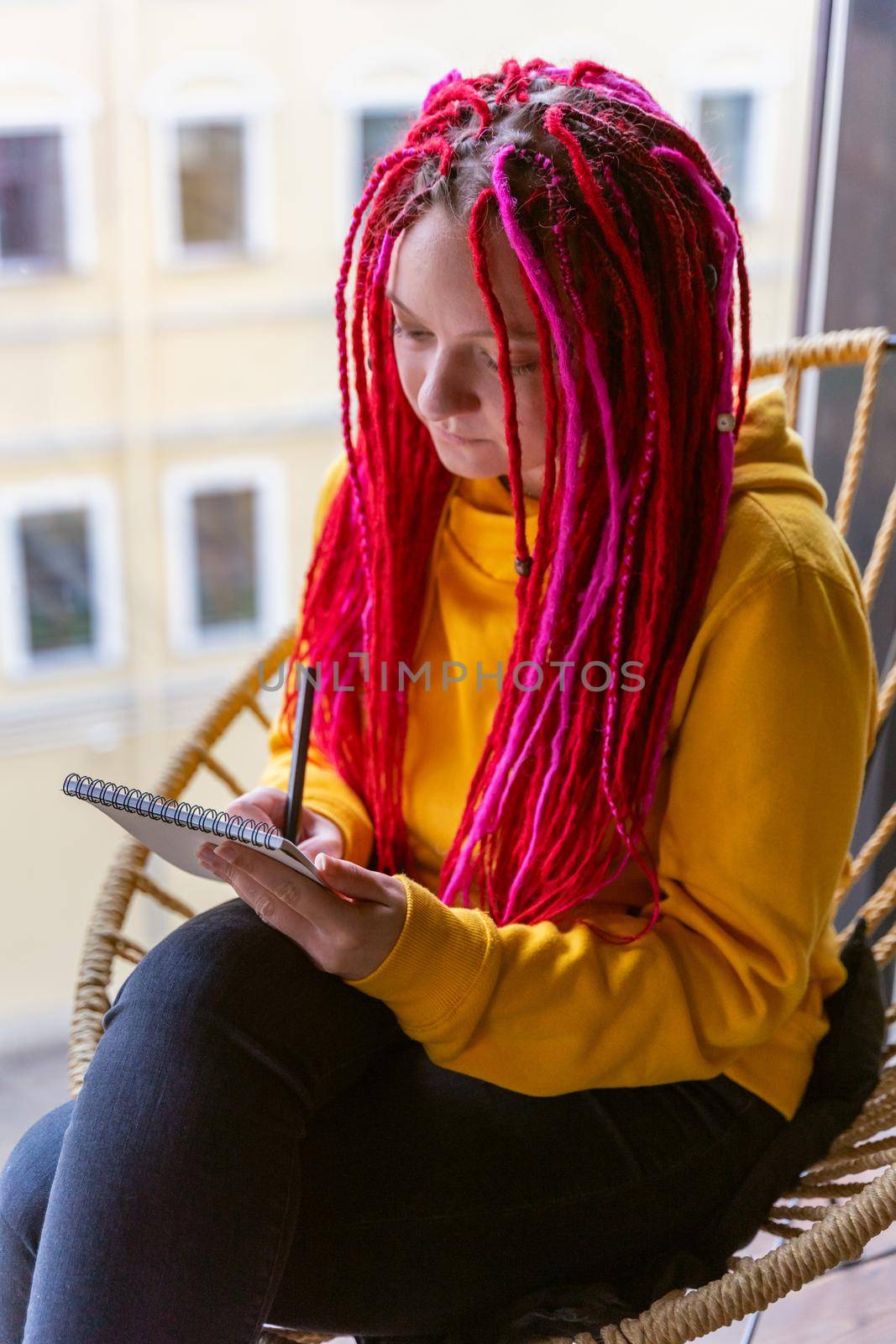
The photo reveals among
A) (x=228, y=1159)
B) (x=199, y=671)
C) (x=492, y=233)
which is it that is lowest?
(x=199, y=671)

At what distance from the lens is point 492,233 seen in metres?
0.71

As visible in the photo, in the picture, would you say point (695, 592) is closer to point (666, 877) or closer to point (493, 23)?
point (666, 877)

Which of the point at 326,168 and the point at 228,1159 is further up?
the point at 326,168

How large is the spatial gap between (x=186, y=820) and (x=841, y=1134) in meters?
0.46

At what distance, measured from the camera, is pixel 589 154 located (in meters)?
0.70

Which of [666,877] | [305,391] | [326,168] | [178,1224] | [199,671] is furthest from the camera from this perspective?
[199,671]

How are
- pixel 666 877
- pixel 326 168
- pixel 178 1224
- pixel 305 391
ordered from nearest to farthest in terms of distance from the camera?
pixel 178 1224 → pixel 666 877 → pixel 326 168 → pixel 305 391

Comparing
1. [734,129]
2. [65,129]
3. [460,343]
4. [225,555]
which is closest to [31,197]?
[65,129]

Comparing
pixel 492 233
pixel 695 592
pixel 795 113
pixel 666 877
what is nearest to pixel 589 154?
pixel 492 233

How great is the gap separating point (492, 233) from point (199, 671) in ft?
4.20

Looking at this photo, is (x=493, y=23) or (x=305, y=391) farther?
(x=305, y=391)

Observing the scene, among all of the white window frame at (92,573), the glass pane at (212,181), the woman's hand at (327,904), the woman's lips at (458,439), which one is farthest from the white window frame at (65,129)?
the woman's hand at (327,904)

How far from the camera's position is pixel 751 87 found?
1.75 metres

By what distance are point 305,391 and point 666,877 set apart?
114 cm
